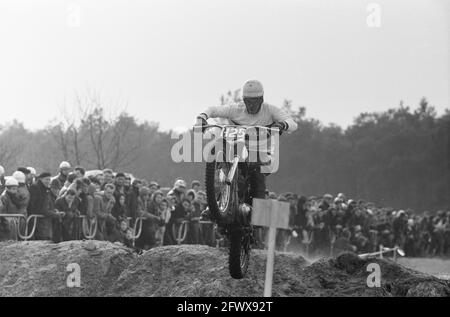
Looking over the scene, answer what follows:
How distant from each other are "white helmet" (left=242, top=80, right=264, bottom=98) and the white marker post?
99.2 inches

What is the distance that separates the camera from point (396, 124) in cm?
7012

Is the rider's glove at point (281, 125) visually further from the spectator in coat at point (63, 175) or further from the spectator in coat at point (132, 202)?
the spectator in coat at point (132, 202)

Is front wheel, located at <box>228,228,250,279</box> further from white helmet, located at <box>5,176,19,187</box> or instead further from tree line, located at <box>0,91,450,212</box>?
tree line, located at <box>0,91,450,212</box>

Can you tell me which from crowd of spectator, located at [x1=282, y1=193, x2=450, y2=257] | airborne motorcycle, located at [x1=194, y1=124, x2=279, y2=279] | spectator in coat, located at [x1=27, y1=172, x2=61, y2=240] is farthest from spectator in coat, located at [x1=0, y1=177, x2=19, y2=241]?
crowd of spectator, located at [x1=282, y1=193, x2=450, y2=257]

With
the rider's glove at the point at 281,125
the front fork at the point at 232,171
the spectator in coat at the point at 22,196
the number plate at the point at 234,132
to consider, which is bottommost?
the spectator in coat at the point at 22,196

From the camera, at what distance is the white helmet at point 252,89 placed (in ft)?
40.5

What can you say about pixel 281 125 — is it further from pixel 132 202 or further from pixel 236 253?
pixel 132 202

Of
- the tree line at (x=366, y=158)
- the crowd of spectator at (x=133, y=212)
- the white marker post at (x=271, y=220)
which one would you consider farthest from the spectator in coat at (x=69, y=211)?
the tree line at (x=366, y=158)

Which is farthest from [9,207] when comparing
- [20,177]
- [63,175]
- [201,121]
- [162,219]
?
[201,121]

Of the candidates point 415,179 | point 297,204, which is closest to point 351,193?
point 415,179

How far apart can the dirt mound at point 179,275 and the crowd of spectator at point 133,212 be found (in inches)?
34.8

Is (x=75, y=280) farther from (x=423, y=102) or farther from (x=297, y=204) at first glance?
(x=423, y=102)

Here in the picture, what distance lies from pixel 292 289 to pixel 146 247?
7064 millimetres
